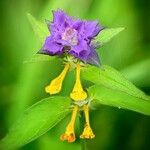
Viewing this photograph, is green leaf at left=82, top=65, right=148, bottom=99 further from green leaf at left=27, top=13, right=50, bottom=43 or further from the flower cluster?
green leaf at left=27, top=13, right=50, bottom=43

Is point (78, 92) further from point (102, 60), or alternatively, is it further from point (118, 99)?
point (102, 60)

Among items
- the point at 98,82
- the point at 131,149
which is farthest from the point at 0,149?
the point at 131,149

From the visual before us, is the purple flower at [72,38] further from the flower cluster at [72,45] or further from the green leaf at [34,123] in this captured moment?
the green leaf at [34,123]

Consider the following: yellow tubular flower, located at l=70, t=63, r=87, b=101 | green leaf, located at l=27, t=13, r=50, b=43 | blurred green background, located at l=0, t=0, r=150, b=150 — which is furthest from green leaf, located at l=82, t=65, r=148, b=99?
blurred green background, located at l=0, t=0, r=150, b=150

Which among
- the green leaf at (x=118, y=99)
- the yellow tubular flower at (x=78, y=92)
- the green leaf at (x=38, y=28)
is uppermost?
the green leaf at (x=38, y=28)

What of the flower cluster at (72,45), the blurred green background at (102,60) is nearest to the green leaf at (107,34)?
the flower cluster at (72,45)

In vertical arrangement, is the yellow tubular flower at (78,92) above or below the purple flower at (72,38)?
below

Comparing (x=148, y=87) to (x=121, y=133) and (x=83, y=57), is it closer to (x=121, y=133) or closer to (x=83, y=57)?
(x=121, y=133)
